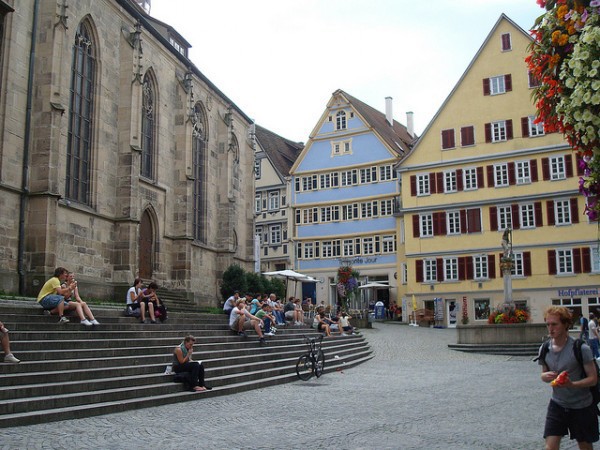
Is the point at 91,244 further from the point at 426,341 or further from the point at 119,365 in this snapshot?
the point at 426,341

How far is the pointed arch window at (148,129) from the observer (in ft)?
100

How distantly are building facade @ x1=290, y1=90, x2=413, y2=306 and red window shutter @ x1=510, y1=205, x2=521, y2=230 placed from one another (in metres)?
9.72

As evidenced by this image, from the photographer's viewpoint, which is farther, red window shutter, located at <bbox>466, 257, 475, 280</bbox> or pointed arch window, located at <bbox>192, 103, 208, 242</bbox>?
red window shutter, located at <bbox>466, 257, 475, 280</bbox>

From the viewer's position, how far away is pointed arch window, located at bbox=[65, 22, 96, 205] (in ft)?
82.0

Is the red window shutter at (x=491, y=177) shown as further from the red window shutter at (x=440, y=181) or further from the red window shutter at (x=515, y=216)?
the red window shutter at (x=440, y=181)

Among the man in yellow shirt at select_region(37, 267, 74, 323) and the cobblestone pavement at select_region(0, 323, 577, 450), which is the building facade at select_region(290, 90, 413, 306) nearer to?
the cobblestone pavement at select_region(0, 323, 577, 450)

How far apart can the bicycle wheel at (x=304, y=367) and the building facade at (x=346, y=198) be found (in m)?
31.5

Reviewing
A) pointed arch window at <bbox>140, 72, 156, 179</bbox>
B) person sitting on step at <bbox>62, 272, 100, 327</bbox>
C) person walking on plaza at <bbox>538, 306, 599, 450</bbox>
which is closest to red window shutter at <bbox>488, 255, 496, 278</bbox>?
pointed arch window at <bbox>140, 72, 156, 179</bbox>

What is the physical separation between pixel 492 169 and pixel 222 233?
652 inches

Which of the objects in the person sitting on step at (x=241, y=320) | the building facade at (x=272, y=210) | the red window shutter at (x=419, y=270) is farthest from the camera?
the building facade at (x=272, y=210)

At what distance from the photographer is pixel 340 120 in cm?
5278

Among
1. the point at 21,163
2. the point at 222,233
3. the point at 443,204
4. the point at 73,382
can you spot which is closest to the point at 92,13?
the point at 21,163

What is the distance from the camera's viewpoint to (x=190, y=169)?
32.9 meters

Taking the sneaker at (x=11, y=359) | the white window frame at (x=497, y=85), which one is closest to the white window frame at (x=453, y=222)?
the white window frame at (x=497, y=85)
